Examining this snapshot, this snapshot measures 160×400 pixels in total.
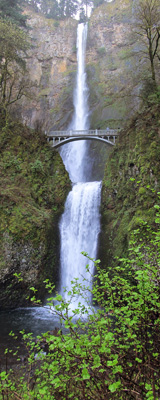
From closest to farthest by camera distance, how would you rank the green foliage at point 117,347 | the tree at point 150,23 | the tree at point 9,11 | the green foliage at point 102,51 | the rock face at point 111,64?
1. the green foliage at point 117,347
2. the tree at point 150,23
3. the tree at point 9,11
4. the rock face at point 111,64
5. the green foliage at point 102,51

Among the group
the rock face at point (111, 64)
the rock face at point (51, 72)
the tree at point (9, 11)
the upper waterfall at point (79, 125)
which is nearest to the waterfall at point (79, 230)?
the upper waterfall at point (79, 125)

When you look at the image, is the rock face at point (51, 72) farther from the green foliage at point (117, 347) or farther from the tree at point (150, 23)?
the green foliage at point (117, 347)

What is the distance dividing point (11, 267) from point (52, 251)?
3.08 meters

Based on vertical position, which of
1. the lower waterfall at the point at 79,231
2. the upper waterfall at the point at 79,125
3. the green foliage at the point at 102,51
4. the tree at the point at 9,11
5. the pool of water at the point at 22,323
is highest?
the green foliage at the point at 102,51

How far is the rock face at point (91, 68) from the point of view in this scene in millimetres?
30234

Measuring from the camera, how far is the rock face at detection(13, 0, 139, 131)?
30234 millimetres

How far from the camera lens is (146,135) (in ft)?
42.5

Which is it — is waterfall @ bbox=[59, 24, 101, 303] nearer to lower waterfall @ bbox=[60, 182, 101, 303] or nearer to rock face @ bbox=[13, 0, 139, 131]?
lower waterfall @ bbox=[60, 182, 101, 303]

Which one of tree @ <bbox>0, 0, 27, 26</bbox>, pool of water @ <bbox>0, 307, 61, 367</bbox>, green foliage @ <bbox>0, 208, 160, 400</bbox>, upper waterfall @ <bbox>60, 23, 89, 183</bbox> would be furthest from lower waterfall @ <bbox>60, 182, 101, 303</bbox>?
tree @ <bbox>0, 0, 27, 26</bbox>

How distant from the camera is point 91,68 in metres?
35.2

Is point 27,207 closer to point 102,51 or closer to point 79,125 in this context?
point 79,125

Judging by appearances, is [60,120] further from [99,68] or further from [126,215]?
[126,215]

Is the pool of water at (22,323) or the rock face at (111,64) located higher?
the rock face at (111,64)

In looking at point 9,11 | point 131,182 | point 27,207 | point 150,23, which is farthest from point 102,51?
point 27,207
